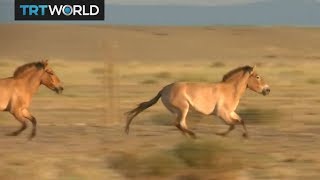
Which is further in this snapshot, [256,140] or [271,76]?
[271,76]

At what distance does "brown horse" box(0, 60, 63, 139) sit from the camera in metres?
19.1

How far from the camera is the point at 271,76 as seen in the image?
53.1 meters

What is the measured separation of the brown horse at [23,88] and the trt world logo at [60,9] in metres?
11.8

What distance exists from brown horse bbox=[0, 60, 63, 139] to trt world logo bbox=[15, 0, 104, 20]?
11.8m

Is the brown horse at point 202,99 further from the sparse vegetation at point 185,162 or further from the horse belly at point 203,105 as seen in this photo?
the sparse vegetation at point 185,162

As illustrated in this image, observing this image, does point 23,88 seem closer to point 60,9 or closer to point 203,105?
point 203,105

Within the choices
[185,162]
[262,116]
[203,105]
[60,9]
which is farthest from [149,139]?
[60,9]

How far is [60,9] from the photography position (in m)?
35.9

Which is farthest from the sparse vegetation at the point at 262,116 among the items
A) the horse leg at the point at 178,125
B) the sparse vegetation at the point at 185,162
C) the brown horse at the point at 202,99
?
the sparse vegetation at the point at 185,162

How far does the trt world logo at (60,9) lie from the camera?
3253 centimetres

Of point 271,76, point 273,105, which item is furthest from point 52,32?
point 273,105

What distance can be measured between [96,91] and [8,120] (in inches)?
554

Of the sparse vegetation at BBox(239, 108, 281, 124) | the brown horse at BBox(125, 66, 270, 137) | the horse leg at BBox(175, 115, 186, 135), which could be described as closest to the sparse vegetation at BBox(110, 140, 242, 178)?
the horse leg at BBox(175, 115, 186, 135)

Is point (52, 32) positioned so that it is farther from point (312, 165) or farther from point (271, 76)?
point (312, 165)
